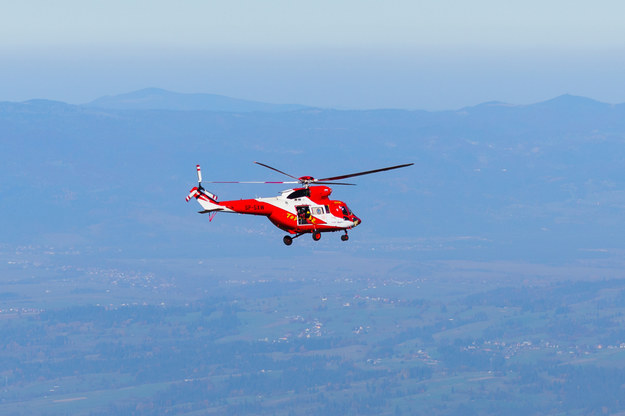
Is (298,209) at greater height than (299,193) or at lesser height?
lesser

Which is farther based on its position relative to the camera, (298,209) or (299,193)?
(299,193)

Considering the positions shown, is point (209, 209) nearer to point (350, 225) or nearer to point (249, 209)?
point (249, 209)

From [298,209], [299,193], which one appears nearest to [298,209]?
[298,209]

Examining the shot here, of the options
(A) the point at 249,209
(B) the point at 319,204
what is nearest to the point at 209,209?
(A) the point at 249,209

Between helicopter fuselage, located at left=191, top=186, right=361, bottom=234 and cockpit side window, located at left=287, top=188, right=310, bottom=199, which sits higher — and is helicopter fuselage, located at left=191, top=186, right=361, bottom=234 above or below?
below

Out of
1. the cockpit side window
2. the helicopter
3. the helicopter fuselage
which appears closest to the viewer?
the helicopter

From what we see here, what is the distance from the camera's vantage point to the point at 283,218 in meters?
102

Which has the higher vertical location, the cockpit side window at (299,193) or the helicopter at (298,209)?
the cockpit side window at (299,193)

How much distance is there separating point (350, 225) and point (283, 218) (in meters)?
6.29

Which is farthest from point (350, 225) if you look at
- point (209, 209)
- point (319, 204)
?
point (209, 209)

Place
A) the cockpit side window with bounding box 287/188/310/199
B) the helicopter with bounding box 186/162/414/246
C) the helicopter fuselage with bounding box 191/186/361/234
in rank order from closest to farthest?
the helicopter with bounding box 186/162/414/246 < the helicopter fuselage with bounding box 191/186/361/234 < the cockpit side window with bounding box 287/188/310/199

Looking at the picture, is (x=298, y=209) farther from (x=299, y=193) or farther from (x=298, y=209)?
(x=299, y=193)

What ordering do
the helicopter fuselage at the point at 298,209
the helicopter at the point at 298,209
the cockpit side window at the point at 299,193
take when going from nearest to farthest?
1. the helicopter at the point at 298,209
2. the helicopter fuselage at the point at 298,209
3. the cockpit side window at the point at 299,193

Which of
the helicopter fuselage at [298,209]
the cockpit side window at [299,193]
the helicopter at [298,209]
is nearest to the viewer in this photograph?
the helicopter at [298,209]
